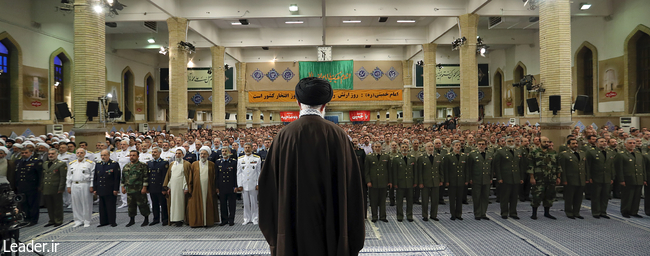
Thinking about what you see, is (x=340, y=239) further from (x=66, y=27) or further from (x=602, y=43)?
(x=66, y=27)

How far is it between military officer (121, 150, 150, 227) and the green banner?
54.8 ft

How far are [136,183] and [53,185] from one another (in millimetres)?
1411

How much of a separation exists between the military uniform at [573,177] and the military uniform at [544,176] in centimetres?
15

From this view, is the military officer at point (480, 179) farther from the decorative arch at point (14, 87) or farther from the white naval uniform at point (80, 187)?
the decorative arch at point (14, 87)

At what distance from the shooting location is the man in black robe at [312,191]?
1685 millimetres

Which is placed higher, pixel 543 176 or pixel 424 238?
pixel 543 176

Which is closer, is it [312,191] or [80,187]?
[312,191]

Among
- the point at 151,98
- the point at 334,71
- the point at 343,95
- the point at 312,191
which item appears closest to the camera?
the point at 312,191

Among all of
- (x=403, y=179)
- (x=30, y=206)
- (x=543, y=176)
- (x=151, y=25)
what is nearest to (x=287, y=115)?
(x=151, y=25)

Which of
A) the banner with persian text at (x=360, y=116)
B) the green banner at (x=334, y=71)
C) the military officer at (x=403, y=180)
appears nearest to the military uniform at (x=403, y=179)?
the military officer at (x=403, y=180)

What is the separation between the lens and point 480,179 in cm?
569

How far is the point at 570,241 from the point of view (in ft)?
15.2

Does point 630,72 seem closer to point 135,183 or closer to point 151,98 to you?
point 135,183

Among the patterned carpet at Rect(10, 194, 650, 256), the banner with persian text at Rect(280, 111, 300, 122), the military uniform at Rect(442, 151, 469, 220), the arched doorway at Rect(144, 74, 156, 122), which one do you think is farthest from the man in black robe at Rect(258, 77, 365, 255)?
the banner with persian text at Rect(280, 111, 300, 122)
